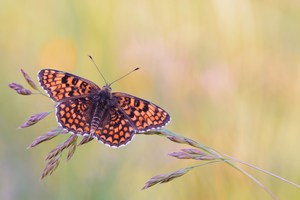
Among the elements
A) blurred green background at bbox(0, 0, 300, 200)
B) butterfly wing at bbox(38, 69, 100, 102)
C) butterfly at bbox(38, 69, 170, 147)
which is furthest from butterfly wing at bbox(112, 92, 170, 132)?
blurred green background at bbox(0, 0, 300, 200)

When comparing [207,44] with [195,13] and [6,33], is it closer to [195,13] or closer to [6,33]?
[195,13]

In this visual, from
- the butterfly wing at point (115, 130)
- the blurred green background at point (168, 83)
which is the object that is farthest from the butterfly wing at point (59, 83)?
the blurred green background at point (168, 83)

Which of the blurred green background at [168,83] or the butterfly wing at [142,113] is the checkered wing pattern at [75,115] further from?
the blurred green background at [168,83]

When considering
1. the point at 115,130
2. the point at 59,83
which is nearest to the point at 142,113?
the point at 115,130

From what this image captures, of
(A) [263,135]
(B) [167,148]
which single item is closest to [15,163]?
(B) [167,148]

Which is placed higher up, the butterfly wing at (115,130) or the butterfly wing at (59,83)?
the butterfly wing at (59,83)

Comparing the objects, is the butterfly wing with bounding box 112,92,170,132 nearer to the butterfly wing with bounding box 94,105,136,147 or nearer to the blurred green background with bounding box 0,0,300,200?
the butterfly wing with bounding box 94,105,136,147
